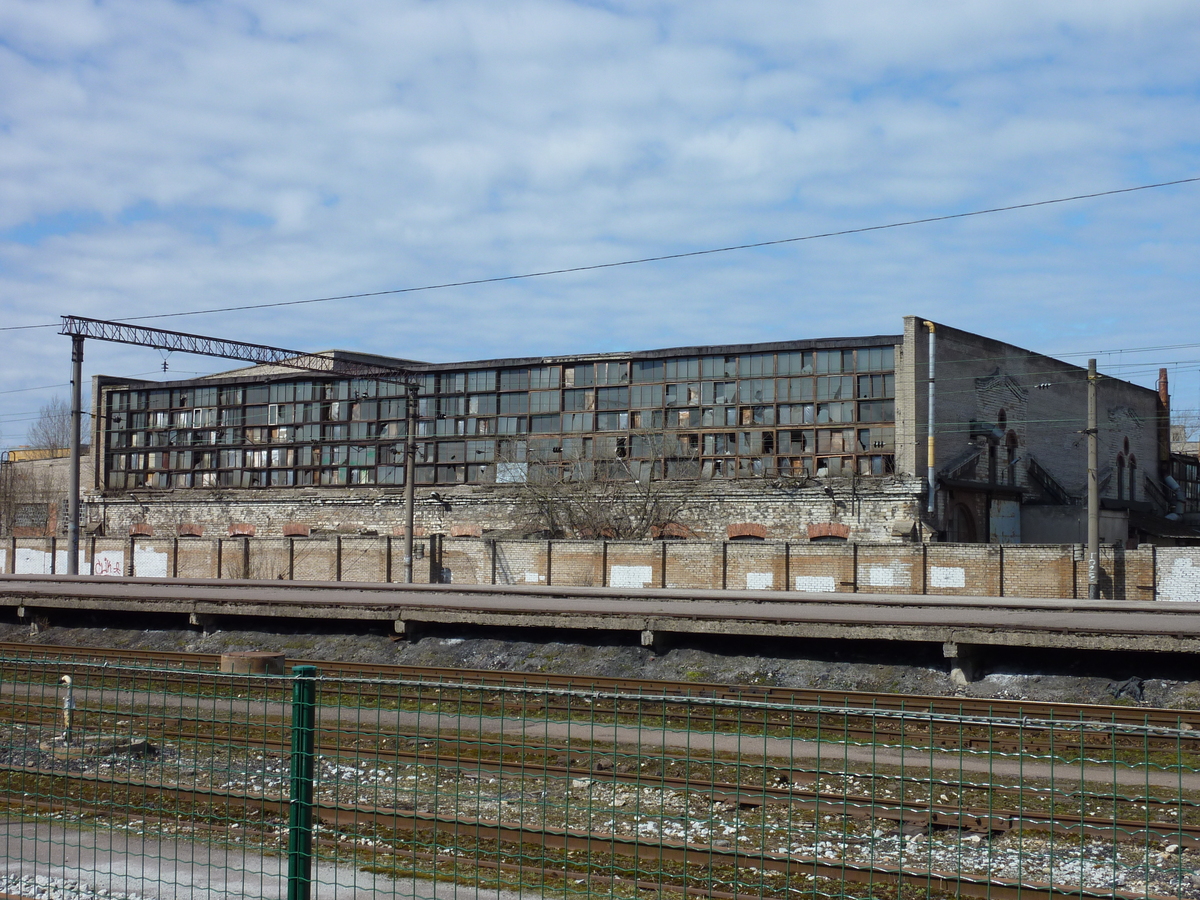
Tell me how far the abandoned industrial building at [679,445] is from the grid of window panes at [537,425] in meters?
0.07

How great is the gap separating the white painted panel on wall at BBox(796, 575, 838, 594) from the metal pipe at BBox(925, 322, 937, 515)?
6130mm

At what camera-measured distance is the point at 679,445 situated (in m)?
37.5

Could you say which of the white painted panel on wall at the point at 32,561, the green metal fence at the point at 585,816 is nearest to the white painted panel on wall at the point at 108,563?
the white painted panel on wall at the point at 32,561

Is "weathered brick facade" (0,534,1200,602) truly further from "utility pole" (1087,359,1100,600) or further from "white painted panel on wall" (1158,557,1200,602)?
"utility pole" (1087,359,1100,600)

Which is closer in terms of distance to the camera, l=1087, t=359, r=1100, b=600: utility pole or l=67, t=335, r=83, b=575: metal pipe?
l=1087, t=359, r=1100, b=600: utility pole

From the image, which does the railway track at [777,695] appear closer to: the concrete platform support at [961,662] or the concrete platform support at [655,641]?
the concrete platform support at [961,662]

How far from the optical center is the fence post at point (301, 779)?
4.96 meters

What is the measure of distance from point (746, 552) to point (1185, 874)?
71.3 feet

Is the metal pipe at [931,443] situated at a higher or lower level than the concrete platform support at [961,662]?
higher

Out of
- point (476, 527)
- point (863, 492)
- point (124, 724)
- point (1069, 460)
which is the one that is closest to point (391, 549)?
point (476, 527)

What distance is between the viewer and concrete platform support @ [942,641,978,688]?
54.6 feet

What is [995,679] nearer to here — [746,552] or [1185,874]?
[1185,874]

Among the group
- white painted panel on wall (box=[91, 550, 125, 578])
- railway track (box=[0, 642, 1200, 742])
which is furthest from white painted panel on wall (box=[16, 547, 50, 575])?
railway track (box=[0, 642, 1200, 742])

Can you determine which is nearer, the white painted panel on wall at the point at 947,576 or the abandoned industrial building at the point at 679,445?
the white painted panel on wall at the point at 947,576
